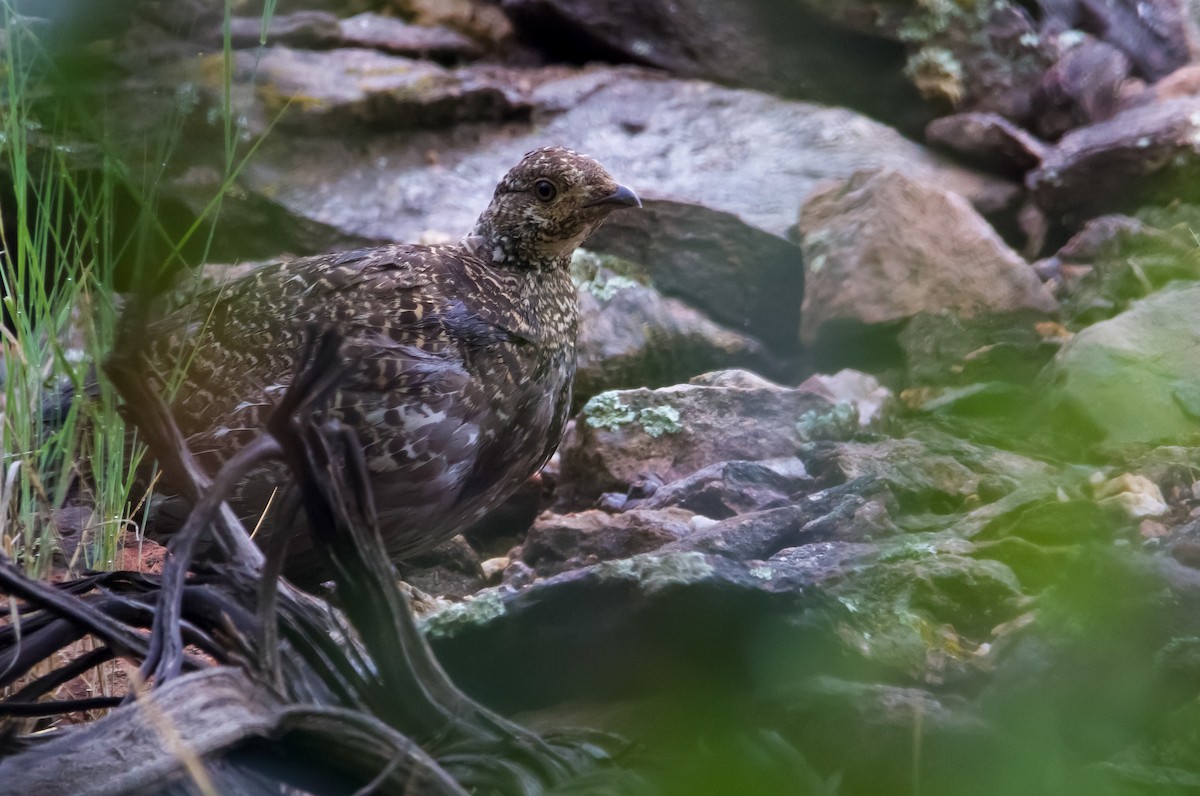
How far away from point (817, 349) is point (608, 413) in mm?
1724

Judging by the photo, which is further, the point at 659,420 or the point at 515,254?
the point at 659,420

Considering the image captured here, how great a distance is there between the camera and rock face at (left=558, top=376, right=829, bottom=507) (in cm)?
473

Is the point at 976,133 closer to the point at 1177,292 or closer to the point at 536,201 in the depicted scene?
the point at 1177,292

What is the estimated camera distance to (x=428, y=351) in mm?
3723

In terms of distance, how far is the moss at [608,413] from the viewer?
190 inches

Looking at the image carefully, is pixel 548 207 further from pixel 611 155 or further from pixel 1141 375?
pixel 611 155

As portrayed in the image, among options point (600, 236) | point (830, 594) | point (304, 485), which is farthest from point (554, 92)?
point (304, 485)

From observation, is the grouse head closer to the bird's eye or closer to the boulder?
the bird's eye

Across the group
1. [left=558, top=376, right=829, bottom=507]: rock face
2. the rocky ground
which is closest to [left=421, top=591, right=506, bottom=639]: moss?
the rocky ground

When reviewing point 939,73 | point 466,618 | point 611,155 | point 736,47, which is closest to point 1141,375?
point 466,618

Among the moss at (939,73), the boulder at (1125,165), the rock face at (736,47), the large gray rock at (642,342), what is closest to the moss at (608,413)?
the large gray rock at (642,342)

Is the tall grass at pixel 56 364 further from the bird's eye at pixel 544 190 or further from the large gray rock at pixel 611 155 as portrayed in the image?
the large gray rock at pixel 611 155

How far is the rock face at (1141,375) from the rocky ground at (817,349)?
0.9 inches

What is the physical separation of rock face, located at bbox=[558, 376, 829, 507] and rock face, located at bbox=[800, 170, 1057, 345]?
3.83 feet
